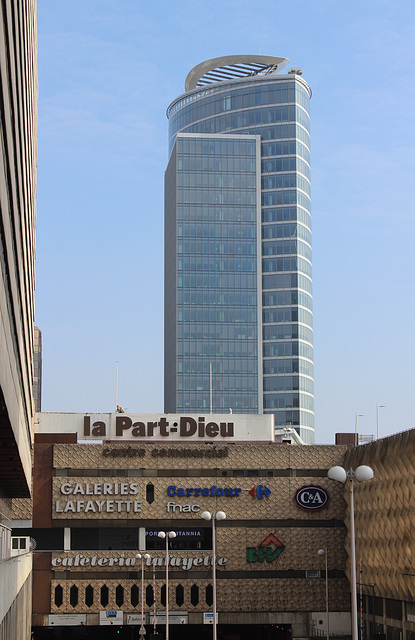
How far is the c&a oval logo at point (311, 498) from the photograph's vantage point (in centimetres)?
10575

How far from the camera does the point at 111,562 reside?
103688 millimetres

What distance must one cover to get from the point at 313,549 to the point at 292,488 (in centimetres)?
681

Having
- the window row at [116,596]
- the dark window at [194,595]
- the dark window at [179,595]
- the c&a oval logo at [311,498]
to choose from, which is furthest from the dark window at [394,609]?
the dark window at [179,595]

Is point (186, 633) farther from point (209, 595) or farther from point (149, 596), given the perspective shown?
point (149, 596)

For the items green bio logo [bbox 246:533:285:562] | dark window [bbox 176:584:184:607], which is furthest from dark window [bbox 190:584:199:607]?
green bio logo [bbox 246:533:285:562]

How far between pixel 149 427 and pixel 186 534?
1275cm

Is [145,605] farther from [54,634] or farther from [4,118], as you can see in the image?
[4,118]

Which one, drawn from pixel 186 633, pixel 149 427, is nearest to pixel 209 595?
pixel 186 633

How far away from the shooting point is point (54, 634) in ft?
380

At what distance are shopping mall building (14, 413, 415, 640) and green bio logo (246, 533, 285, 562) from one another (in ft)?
0.35

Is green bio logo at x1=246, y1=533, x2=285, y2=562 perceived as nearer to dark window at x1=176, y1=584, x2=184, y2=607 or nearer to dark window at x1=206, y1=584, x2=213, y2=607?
dark window at x1=206, y1=584, x2=213, y2=607

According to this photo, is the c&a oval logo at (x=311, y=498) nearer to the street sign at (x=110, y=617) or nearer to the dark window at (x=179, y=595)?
the dark window at (x=179, y=595)

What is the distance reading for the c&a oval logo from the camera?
106m

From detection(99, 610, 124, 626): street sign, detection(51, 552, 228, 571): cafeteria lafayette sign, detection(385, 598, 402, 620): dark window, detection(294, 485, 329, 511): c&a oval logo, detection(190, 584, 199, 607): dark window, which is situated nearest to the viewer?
detection(385, 598, 402, 620): dark window
